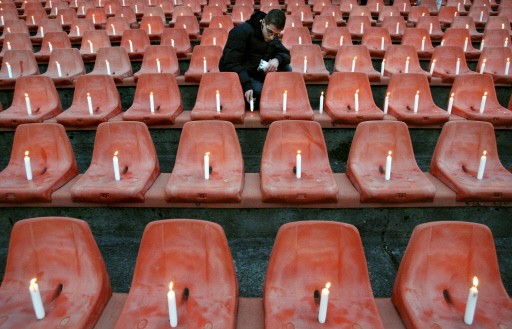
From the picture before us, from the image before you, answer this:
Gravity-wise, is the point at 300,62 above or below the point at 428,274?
above

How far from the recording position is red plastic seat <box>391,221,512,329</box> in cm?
146

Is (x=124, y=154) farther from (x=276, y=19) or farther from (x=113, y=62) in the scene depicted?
(x=113, y=62)

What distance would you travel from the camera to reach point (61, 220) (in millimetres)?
1521

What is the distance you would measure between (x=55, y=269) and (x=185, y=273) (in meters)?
0.48

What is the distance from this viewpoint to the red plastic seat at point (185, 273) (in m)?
1.45

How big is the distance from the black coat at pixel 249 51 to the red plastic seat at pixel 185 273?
1.82 metres

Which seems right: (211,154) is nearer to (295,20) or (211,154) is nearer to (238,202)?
(238,202)

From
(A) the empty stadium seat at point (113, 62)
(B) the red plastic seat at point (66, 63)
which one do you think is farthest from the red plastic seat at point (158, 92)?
(B) the red plastic seat at point (66, 63)

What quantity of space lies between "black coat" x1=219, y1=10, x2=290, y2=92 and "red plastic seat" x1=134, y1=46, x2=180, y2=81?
0.81 metres

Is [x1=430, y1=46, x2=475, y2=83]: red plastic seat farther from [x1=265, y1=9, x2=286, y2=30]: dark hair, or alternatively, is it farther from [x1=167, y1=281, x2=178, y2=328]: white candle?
[x1=167, y1=281, x2=178, y2=328]: white candle

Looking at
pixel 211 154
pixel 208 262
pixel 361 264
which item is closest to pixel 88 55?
pixel 211 154

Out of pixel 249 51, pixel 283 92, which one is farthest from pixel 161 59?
Result: pixel 283 92

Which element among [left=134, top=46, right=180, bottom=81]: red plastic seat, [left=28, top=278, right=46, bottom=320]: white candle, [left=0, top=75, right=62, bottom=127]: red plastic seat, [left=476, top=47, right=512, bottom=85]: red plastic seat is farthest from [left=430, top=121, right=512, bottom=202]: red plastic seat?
[left=0, top=75, right=62, bottom=127]: red plastic seat

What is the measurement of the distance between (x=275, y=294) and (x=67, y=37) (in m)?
3.99
